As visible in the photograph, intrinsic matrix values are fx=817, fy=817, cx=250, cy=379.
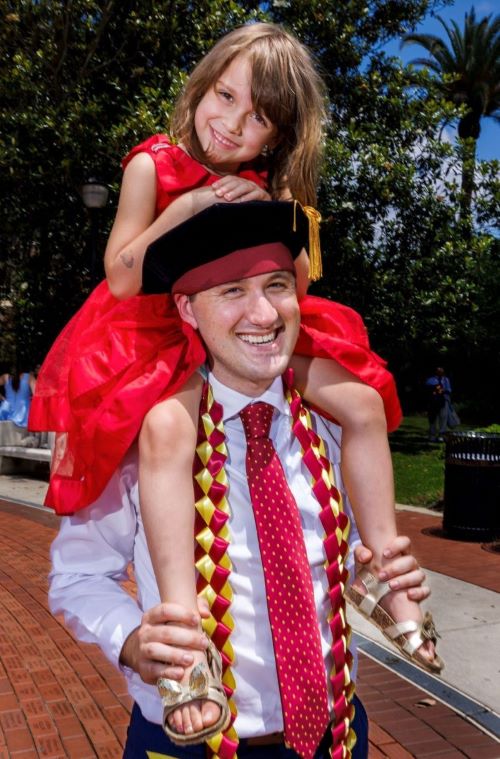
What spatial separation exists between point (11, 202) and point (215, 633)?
12.7 meters

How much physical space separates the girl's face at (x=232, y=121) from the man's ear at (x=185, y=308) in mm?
431

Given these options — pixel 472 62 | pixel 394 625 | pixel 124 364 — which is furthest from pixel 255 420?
pixel 472 62

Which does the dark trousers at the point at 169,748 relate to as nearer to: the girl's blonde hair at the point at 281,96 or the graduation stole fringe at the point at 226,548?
the graduation stole fringe at the point at 226,548

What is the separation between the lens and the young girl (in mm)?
1656

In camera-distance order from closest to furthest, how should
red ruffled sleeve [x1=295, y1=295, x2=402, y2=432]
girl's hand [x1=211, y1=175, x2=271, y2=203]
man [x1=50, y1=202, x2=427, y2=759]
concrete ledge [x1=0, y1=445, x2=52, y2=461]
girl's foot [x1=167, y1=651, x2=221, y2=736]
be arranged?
girl's foot [x1=167, y1=651, x2=221, y2=736] → man [x1=50, y1=202, x2=427, y2=759] → girl's hand [x1=211, y1=175, x2=271, y2=203] → red ruffled sleeve [x1=295, y1=295, x2=402, y2=432] → concrete ledge [x1=0, y1=445, x2=52, y2=461]

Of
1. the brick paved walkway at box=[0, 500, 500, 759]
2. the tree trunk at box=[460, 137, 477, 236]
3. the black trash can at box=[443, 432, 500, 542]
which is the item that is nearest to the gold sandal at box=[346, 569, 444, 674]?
the brick paved walkway at box=[0, 500, 500, 759]

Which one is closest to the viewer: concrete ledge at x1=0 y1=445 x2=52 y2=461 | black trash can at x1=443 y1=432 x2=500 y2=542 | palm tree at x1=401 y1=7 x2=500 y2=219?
black trash can at x1=443 y1=432 x2=500 y2=542

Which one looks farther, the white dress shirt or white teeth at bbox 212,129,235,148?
white teeth at bbox 212,129,235,148

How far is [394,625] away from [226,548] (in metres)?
0.40

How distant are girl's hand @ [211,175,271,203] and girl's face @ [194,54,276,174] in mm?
181

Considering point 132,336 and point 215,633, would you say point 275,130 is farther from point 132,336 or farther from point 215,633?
point 215,633

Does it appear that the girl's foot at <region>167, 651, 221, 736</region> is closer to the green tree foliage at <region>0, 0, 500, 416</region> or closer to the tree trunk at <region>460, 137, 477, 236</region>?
the green tree foliage at <region>0, 0, 500, 416</region>

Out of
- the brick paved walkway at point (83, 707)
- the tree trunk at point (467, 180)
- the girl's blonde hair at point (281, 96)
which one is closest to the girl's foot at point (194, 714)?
the girl's blonde hair at point (281, 96)

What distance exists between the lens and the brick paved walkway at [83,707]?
3969mm
